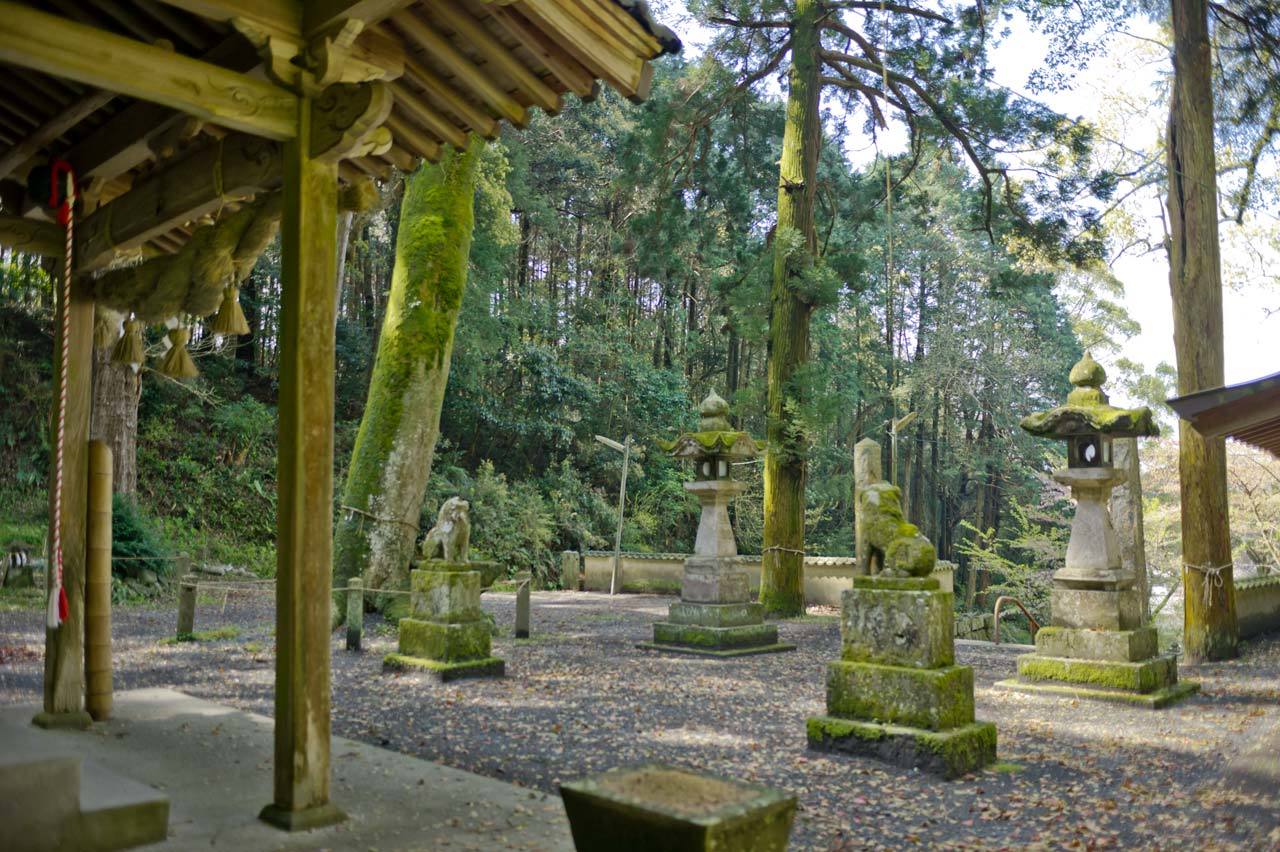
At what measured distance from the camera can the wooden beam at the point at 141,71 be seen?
319cm

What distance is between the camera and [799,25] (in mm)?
13602

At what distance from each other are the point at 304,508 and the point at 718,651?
23.3ft

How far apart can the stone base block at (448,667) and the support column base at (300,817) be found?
13.5 ft

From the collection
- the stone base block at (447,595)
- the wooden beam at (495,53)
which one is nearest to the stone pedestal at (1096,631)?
the stone base block at (447,595)

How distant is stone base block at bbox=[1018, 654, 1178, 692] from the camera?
7691mm

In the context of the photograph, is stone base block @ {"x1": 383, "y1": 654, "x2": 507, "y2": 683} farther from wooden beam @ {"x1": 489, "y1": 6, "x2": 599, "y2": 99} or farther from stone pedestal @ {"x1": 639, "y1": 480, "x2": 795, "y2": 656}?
wooden beam @ {"x1": 489, "y1": 6, "x2": 599, "y2": 99}

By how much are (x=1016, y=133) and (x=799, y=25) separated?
11.8ft

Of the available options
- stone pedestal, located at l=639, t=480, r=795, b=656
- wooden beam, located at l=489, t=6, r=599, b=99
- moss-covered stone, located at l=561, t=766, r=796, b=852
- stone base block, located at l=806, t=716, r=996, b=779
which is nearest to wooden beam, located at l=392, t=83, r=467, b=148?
wooden beam, located at l=489, t=6, r=599, b=99

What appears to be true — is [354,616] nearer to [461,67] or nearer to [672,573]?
[461,67]

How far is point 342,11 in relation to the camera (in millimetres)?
3662

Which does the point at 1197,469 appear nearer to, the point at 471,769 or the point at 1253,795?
the point at 1253,795

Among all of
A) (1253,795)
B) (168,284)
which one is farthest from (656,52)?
(1253,795)

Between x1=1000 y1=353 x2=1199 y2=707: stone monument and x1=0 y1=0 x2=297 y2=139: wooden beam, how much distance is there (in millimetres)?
7004

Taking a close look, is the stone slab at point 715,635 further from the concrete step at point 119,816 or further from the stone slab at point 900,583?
the concrete step at point 119,816
